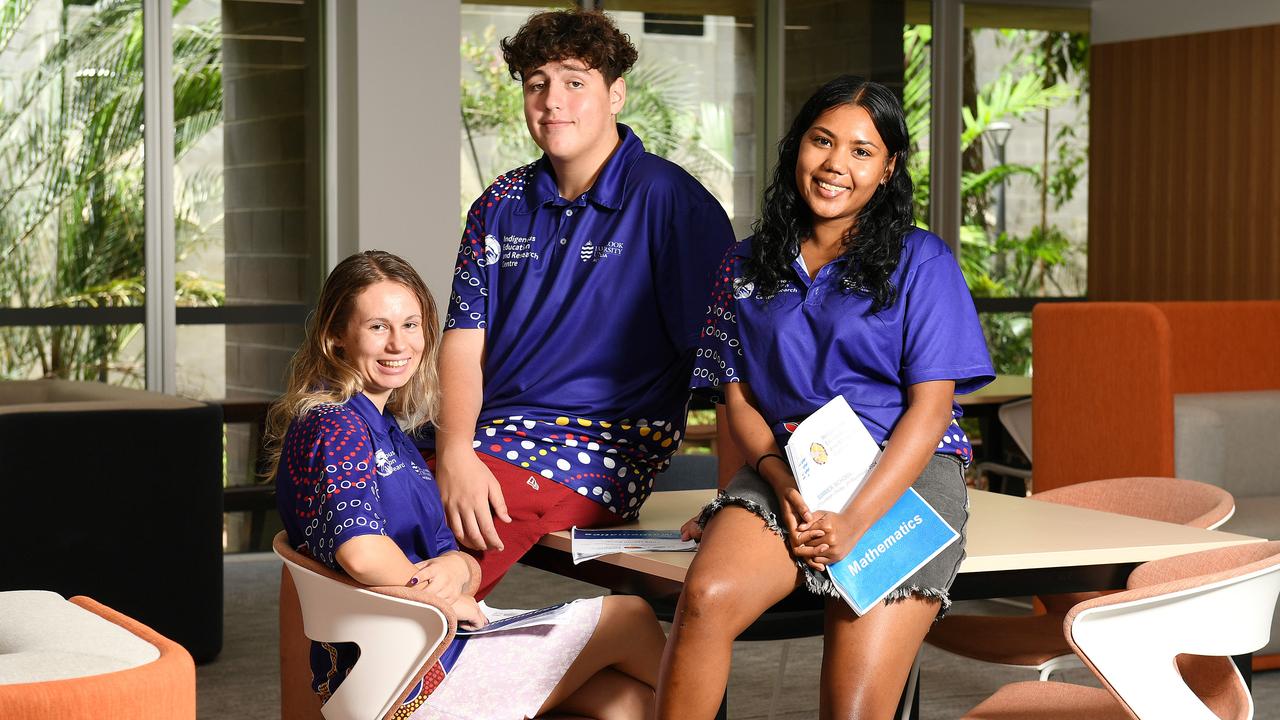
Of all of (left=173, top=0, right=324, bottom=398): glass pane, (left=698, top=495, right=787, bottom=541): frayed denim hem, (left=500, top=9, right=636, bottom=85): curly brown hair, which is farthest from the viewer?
(left=173, top=0, right=324, bottom=398): glass pane

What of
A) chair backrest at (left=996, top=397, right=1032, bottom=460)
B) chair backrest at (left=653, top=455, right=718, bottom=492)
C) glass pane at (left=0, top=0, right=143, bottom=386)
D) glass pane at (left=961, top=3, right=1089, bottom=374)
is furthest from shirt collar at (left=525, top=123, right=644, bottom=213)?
glass pane at (left=961, top=3, right=1089, bottom=374)

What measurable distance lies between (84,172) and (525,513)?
4.29 metres

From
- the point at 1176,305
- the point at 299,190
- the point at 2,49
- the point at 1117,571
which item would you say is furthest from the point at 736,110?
the point at 1117,571

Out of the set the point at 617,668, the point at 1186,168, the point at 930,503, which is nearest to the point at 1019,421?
the point at 1186,168

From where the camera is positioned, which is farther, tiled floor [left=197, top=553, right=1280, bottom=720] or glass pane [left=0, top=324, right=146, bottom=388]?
glass pane [left=0, top=324, right=146, bottom=388]

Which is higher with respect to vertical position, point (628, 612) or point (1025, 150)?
point (1025, 150)

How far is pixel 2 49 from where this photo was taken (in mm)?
5812

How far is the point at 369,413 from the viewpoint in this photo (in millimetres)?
2096

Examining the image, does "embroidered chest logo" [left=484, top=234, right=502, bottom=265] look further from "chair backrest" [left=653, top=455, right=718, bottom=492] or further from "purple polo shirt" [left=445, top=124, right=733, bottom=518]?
"chair backrest" [left=653, top=455, right=718, bottom=492]

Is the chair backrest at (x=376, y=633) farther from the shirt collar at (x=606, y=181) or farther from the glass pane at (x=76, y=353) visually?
the glass pane at (x=76, y=353)

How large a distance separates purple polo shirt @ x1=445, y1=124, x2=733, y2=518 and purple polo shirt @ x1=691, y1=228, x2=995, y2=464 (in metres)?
0.28

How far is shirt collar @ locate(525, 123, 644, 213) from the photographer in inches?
95.2

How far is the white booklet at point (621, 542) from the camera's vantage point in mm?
2090

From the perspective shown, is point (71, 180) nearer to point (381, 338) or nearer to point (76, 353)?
point (76, 353)
